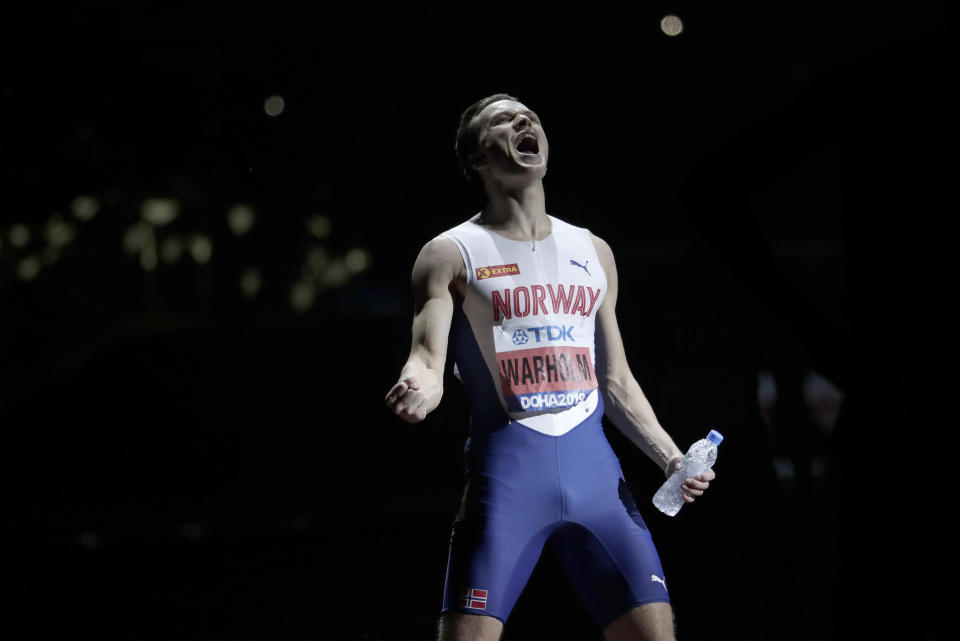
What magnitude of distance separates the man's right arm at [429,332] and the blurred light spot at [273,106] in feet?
12.7

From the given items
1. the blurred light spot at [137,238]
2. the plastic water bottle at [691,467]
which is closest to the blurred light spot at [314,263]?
the blurred light spot at [137,238]

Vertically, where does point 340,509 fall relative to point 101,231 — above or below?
below

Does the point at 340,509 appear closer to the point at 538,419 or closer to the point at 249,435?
the point at 249,435

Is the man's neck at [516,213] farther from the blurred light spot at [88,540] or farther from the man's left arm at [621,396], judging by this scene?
the blurred light spot at [88,540]

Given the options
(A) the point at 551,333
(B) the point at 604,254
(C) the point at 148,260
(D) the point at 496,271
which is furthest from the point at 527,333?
(C) the point at 148,260

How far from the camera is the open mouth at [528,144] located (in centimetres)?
259

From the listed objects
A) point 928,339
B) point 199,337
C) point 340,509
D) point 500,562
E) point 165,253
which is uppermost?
point 165,253

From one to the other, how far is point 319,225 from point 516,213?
25.1ft

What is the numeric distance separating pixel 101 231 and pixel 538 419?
9.81m

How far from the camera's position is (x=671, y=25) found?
570cm

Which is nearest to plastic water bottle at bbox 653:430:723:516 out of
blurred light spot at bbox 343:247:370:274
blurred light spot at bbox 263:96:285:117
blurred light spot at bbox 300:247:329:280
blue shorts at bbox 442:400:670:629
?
blue shorts at bbox 442:400:670:629

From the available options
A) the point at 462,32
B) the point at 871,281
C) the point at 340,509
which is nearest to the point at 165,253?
the point at 340,509

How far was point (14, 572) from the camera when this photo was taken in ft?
26.1

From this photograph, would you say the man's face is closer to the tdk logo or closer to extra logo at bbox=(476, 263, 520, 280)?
extra logo at bbox=(476, 263, 520, 280)
